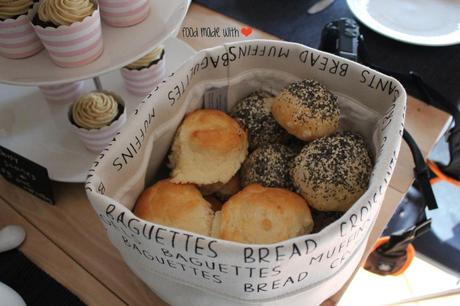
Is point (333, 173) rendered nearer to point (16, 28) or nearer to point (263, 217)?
point (263, 217)

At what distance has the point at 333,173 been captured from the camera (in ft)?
1.69

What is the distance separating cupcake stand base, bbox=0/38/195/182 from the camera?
75 centimetres

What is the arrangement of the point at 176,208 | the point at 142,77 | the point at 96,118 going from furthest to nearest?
the point at 142,77 < the point at 96,118 < the point at 176,208

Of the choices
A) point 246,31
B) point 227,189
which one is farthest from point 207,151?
point 246,31

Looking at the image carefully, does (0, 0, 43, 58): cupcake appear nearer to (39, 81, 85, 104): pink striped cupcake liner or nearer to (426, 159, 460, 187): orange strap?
(39, 81, 85, 104): pink striped cupcake liner

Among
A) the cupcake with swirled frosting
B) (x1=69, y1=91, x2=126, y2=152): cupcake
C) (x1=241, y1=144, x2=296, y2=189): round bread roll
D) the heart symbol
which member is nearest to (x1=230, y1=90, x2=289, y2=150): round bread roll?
(x1=241, y1=144, x2=296, y2=189): round bread roll

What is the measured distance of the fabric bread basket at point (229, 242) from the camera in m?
0.42

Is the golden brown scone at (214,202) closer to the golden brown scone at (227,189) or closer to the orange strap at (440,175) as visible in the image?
the golden brown scone at (227,189)

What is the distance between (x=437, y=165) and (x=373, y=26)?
34 centimetres

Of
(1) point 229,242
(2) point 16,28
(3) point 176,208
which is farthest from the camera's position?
(2) point 16,28

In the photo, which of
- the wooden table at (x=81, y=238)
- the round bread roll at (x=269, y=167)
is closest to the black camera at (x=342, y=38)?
the wooden table at (x=81, y=238)

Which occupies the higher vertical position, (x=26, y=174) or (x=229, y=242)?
(x=229, y=242)

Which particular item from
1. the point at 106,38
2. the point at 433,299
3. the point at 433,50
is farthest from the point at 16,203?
the point at 433,299

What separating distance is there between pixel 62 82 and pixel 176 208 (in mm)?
245
